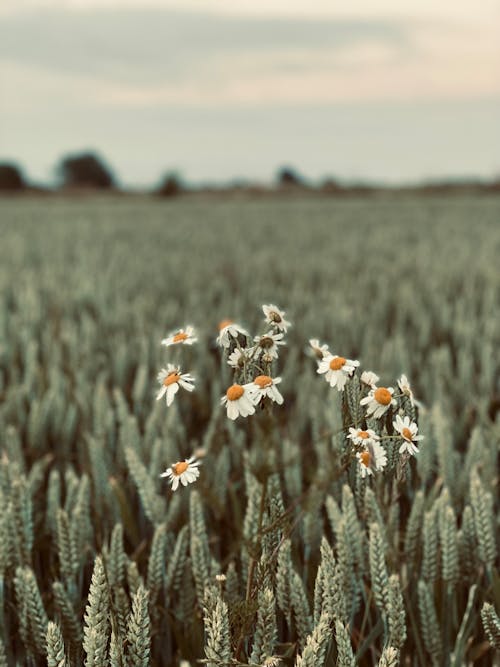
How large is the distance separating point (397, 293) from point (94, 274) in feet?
5.63

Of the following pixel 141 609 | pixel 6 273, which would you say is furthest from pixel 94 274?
pixel 141 609

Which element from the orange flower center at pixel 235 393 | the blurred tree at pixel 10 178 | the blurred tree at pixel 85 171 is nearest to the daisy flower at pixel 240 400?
the orange flower center at pixel 235 393

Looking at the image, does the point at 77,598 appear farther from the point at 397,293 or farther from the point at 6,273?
the point at 6,273

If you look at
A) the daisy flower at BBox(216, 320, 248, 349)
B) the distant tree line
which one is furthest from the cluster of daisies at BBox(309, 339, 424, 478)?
the distant tree line

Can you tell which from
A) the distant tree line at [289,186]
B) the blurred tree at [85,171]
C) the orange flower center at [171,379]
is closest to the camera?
the orange flower center at [171,379]

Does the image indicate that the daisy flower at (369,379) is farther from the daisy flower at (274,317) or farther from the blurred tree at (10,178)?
the blurred tree at (10,178)

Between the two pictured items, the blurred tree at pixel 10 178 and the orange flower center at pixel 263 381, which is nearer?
the orange flower center at pixel 263 381

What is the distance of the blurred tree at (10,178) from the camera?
119 feet

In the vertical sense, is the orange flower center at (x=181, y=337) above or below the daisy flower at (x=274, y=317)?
below

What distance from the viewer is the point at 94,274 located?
14.6ft

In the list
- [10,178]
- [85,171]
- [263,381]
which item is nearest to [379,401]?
[263,381]

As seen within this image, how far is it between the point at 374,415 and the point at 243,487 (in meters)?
0.85

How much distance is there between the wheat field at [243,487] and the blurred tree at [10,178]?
34087 mm

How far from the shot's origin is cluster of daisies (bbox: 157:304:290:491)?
0.81 metres
